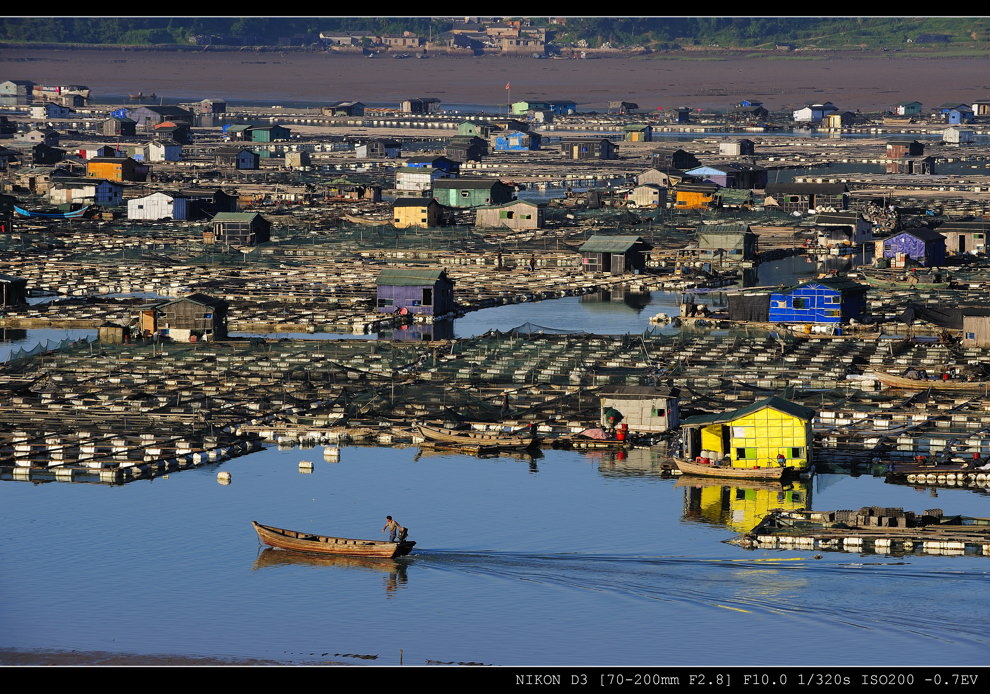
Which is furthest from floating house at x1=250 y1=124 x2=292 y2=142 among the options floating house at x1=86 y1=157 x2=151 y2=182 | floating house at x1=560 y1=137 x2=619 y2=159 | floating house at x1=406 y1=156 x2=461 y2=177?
floating house at x1=406 y1=156 x2=461 y2=177

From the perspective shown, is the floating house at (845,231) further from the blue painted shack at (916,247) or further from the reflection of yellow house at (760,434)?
the reflection of yellow house at (760,434)

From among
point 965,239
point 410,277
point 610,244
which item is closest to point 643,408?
point 410,277

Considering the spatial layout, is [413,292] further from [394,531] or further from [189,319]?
[394,531]

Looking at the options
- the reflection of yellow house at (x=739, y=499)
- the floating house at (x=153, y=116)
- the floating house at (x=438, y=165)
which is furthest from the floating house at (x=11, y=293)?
the floating house at (x=153, y=116)

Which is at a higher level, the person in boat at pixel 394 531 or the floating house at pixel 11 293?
the floating house at pixel 11 293

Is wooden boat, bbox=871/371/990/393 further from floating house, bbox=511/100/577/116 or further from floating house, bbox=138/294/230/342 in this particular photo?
floating house, bbox=511/100/577/116

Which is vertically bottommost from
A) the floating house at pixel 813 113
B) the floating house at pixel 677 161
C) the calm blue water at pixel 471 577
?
the calm blue water at pixel 471 577

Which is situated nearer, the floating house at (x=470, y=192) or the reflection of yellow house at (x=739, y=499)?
the reflection of yellow house at (x=739, y=499)

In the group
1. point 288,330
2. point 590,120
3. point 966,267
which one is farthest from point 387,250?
point 590,120
